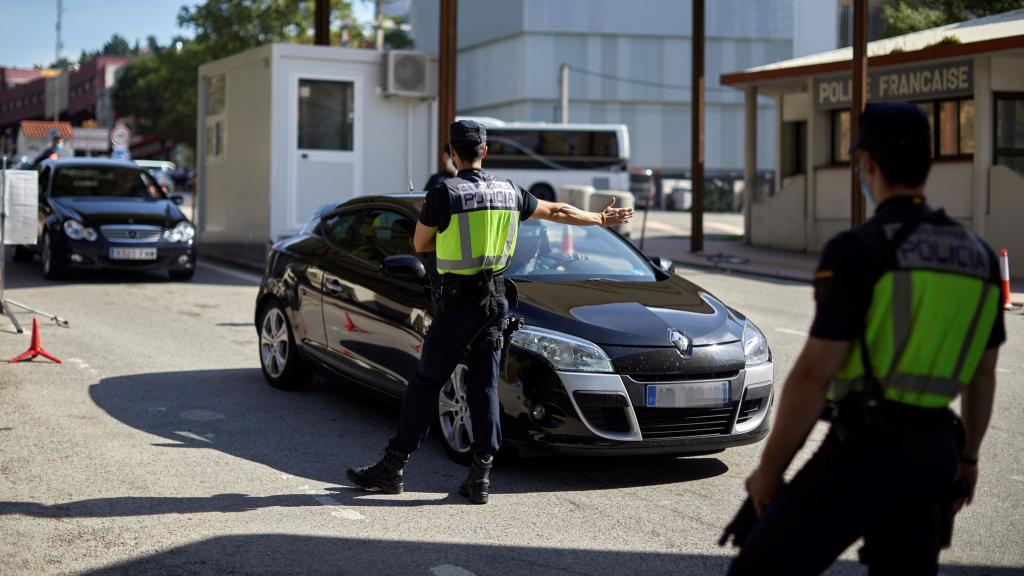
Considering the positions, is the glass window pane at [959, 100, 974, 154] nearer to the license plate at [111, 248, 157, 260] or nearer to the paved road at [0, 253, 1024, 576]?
the paved road at [0, 253, 1024, 576]

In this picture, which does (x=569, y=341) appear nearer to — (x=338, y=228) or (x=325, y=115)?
(x=338, y=228)

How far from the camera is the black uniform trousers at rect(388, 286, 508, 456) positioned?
595cm

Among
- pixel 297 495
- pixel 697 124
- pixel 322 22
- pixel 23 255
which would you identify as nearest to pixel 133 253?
pixel 23 255

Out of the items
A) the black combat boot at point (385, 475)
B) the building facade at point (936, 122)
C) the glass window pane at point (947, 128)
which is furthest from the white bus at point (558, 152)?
the black combat boot at point (385, 475)

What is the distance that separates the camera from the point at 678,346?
6473mm

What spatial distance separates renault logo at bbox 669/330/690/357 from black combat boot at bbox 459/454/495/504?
110 cm

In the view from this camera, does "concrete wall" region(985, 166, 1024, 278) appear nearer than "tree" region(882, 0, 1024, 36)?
Yes

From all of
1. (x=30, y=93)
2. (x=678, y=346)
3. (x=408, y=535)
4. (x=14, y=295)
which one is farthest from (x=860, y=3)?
(x=30, y=93)

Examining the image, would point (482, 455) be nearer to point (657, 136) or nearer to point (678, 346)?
point (678, 346)

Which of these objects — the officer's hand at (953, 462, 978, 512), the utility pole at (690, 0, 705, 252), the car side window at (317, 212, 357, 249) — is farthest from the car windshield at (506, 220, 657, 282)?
the utility pole at (690, 0, 705, 252)

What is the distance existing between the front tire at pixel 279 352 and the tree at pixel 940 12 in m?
32.8

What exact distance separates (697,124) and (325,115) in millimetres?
7179

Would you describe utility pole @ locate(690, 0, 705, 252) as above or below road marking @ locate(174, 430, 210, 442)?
above

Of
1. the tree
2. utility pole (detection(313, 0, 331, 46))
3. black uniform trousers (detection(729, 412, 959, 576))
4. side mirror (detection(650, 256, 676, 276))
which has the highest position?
the tree
